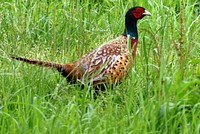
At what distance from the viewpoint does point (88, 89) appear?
535cm

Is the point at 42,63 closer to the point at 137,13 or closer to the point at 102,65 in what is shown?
the point at 102,65

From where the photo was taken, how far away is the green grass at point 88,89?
471 centimetres

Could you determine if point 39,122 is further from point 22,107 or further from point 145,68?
point 145,68

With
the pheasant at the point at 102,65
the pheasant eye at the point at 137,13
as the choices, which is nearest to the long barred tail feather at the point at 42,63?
the pheasant at the point at 102,65

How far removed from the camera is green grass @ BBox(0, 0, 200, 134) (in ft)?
15.5

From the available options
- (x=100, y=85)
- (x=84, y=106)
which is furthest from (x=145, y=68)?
(x=84, y=106)

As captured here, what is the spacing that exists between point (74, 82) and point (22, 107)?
0.98 m

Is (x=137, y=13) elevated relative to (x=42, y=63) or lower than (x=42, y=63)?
elevated

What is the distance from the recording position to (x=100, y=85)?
6.02 metres

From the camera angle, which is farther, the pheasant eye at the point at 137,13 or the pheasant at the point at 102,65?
the pheasant eye at the point at 137,13

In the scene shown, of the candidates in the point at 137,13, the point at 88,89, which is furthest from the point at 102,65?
the point at 137,13

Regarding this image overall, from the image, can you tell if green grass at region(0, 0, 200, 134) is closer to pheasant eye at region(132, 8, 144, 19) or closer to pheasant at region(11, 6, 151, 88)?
pheasant at region(11, 6, 151, 88)

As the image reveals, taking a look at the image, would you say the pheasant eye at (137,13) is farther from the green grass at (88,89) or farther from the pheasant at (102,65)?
the pheasant at (102,65)

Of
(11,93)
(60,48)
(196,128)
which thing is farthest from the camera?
(60,48)
